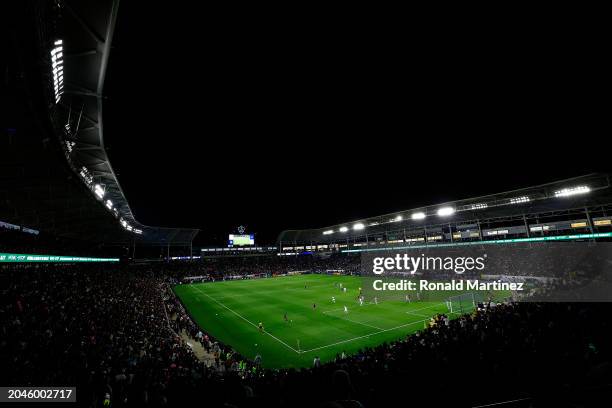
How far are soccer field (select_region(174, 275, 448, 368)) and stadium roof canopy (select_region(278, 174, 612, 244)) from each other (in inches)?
622

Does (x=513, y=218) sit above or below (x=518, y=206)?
below

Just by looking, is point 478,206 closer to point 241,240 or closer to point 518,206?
point 518,206

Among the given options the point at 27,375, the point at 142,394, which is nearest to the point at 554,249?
the point at 142,394

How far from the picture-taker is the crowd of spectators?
6.57m

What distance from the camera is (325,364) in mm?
11375

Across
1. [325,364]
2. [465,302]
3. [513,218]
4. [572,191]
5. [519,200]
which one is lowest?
[465,302]

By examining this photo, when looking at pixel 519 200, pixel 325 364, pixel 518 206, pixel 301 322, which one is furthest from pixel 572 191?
pixel 325 364

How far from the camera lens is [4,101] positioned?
23.6 feet

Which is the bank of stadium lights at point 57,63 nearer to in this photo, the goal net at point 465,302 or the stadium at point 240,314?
the stadium at point 240,314

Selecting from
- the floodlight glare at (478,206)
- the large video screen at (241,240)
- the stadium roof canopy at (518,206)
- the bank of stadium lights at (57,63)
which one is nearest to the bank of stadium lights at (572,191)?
the stadium roof canopy at (518,206)

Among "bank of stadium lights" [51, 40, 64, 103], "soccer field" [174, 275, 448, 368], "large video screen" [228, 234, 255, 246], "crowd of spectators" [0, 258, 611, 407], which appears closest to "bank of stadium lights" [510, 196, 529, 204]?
"soccer field" [174, 275, 448, 368]

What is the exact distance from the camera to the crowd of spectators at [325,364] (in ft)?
21.6

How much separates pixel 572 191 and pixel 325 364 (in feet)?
113

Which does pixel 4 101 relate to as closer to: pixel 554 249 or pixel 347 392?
Result: pixel 347 392
